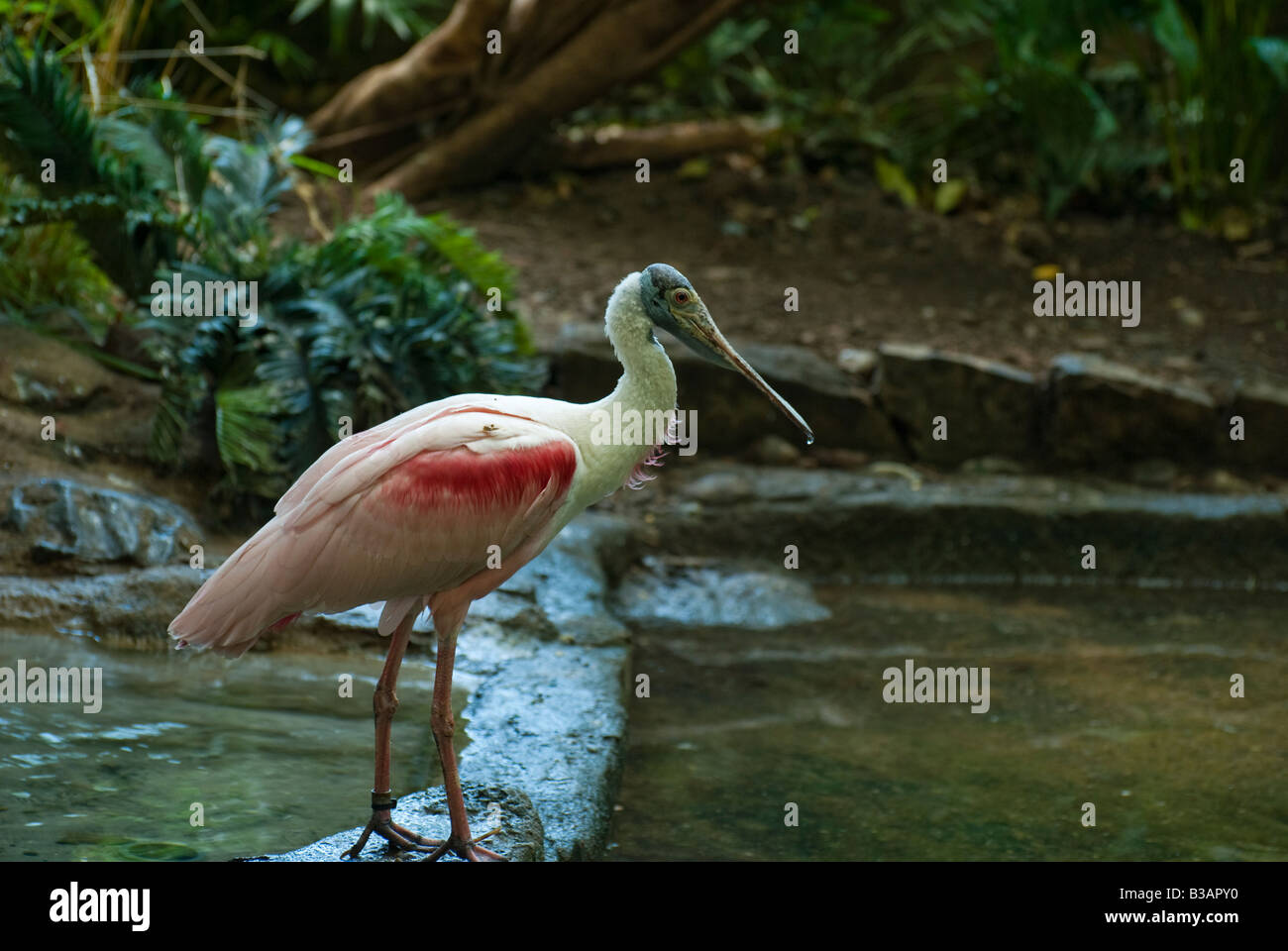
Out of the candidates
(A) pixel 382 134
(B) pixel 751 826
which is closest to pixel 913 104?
(A) pixel 382 134

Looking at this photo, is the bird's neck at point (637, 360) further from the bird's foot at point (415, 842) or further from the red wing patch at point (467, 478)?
the bird's foot at point (415, 842)

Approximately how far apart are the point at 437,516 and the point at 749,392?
4039mm

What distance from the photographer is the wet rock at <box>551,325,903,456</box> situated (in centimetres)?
689

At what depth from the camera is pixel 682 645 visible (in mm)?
5605

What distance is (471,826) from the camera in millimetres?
3324

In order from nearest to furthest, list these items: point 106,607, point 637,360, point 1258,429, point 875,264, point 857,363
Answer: point 637,360, point 106,607, point 1258,429, point 857,363, point 875,264

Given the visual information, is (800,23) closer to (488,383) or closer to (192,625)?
(488,383)

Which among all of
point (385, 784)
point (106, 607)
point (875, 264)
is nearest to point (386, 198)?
point (106, 607)

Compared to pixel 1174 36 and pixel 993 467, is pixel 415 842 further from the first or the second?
pixel 1174 36

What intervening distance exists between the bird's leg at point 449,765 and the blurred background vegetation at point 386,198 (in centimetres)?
243

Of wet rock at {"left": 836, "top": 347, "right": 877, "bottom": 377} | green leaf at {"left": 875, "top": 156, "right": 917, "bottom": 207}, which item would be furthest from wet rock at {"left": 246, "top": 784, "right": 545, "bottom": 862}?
green leaf at {"left": 875, "top": 156, "right": 917, "bottom": 207}

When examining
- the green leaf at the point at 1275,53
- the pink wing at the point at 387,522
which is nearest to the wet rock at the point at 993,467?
the green leaf at the point at 1275,53

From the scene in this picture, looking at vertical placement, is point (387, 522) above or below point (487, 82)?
below

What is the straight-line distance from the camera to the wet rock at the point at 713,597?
588 centimetres
